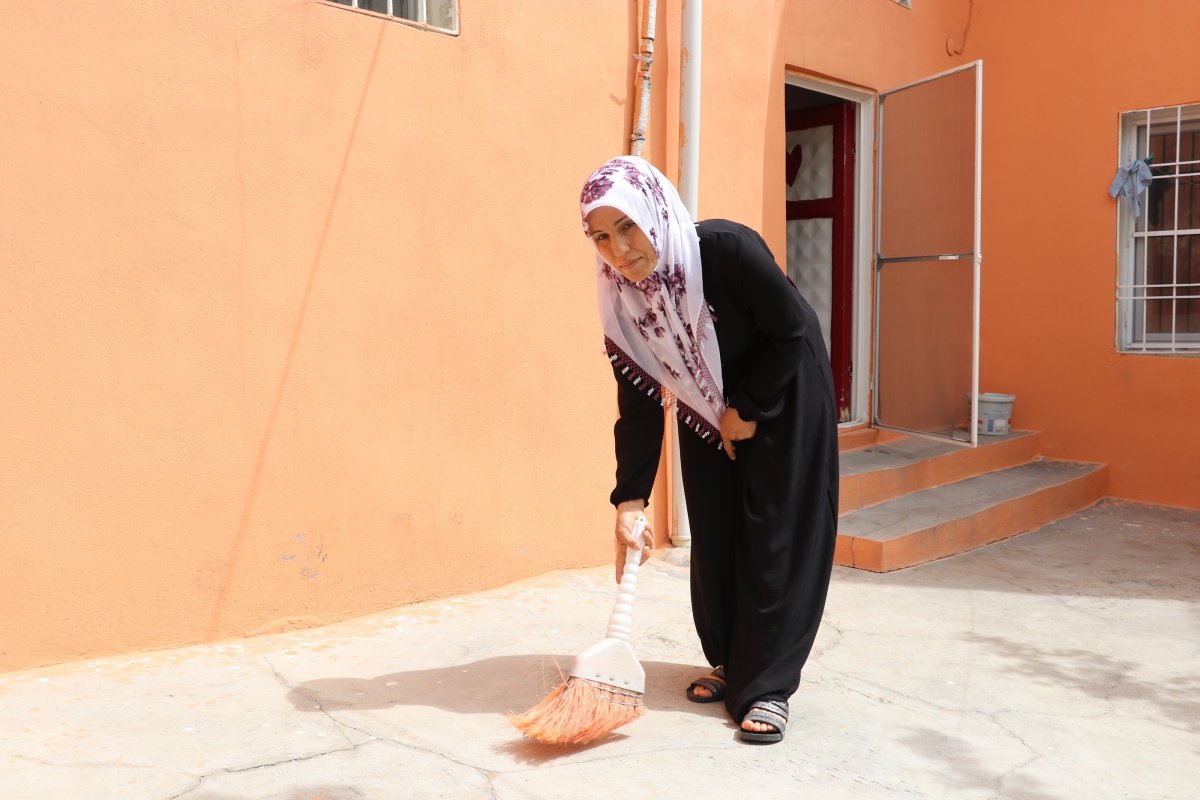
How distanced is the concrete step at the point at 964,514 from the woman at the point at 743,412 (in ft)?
6.52

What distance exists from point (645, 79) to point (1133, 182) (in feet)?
12.1

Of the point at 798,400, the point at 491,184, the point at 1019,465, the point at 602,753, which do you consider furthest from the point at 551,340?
the point at 1019,465

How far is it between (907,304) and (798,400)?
3.62m

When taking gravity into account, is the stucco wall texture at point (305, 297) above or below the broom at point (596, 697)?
above

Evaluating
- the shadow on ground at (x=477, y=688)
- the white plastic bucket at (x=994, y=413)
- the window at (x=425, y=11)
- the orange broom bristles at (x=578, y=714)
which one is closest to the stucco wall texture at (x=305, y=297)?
the window at (x=425, y=11)

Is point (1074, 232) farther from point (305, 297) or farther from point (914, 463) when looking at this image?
point (305, 297)

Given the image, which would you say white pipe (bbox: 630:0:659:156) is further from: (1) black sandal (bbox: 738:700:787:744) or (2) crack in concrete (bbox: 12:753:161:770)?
(2) crack in concrete (bbox: 12:753:161:770)

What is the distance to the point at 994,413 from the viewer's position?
7.16 m

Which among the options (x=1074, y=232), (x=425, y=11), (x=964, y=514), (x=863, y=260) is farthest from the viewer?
(x=1074, y=232)

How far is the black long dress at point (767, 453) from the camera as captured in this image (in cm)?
289

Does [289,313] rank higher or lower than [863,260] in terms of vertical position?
lower

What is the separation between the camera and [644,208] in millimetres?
2711

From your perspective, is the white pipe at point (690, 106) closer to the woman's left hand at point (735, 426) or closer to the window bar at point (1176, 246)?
the woman's left hand at point (735, 426)

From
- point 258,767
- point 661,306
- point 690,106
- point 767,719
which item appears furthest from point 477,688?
point 690,106
